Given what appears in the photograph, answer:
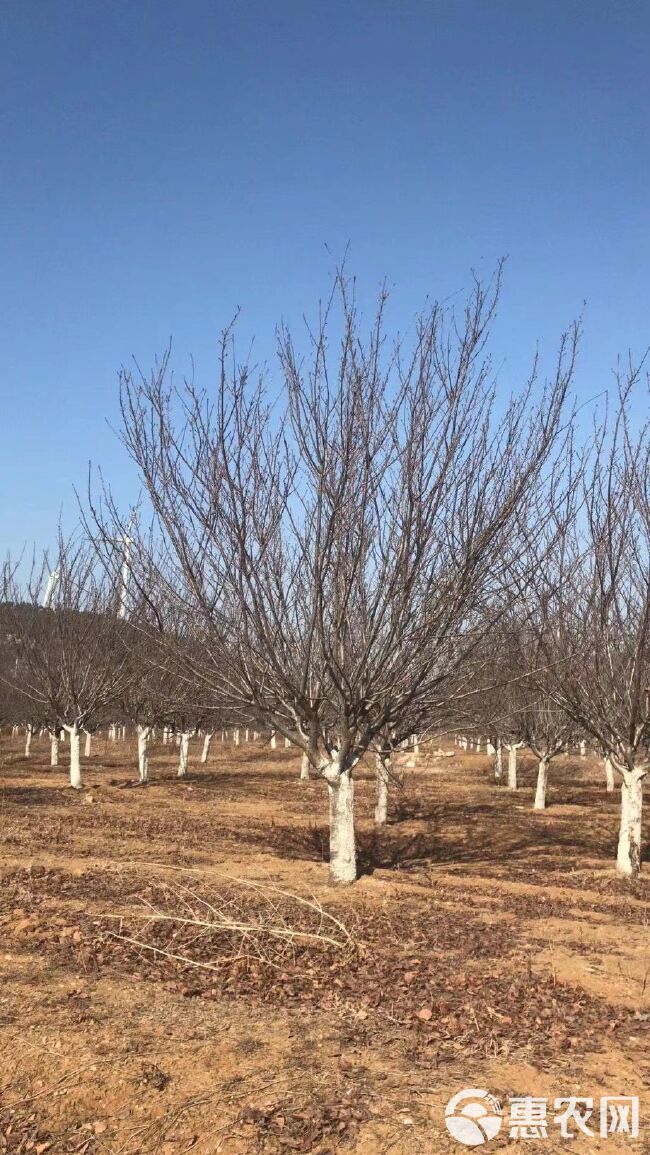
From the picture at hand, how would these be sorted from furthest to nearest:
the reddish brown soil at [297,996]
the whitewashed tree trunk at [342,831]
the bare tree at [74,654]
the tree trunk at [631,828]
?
the bare tree at [74,654] < the tree trunk at [631,828] < the whitewashed tree trunk at [342,831] < the reddish brown soil at [297,996]

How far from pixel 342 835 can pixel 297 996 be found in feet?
12.0

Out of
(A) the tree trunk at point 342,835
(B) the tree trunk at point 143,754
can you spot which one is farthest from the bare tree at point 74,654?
(A) the tree trunk at point 342,835

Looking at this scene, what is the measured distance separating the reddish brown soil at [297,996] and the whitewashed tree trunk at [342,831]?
0.93ft

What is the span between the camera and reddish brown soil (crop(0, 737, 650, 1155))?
12.3ft

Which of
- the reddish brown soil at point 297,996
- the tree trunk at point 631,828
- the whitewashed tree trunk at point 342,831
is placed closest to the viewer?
the reddish brown soil at point 297,996

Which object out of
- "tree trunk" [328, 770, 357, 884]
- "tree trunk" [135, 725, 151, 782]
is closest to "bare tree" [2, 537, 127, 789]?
"tree trunk" [135, 725, 151, 782]

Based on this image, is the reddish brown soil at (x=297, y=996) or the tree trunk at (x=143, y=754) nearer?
the reddish brown soil at (x=297, y=996)

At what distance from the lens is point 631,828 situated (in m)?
10.7

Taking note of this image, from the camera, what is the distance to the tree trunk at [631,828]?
34.6 feet

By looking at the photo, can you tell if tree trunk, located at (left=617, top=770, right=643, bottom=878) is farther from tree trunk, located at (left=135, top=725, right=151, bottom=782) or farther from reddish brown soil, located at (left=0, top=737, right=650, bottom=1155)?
tree trunk, located at (left=135, top=725, right=151, bottom=782)

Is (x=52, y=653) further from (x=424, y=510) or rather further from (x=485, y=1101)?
(x=485, y=1101)

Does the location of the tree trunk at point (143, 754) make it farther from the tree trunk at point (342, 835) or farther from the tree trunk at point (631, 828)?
the tree trunk at point (631, 828)

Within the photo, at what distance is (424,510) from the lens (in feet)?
25.1

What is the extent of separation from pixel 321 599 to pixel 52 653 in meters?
14.8
